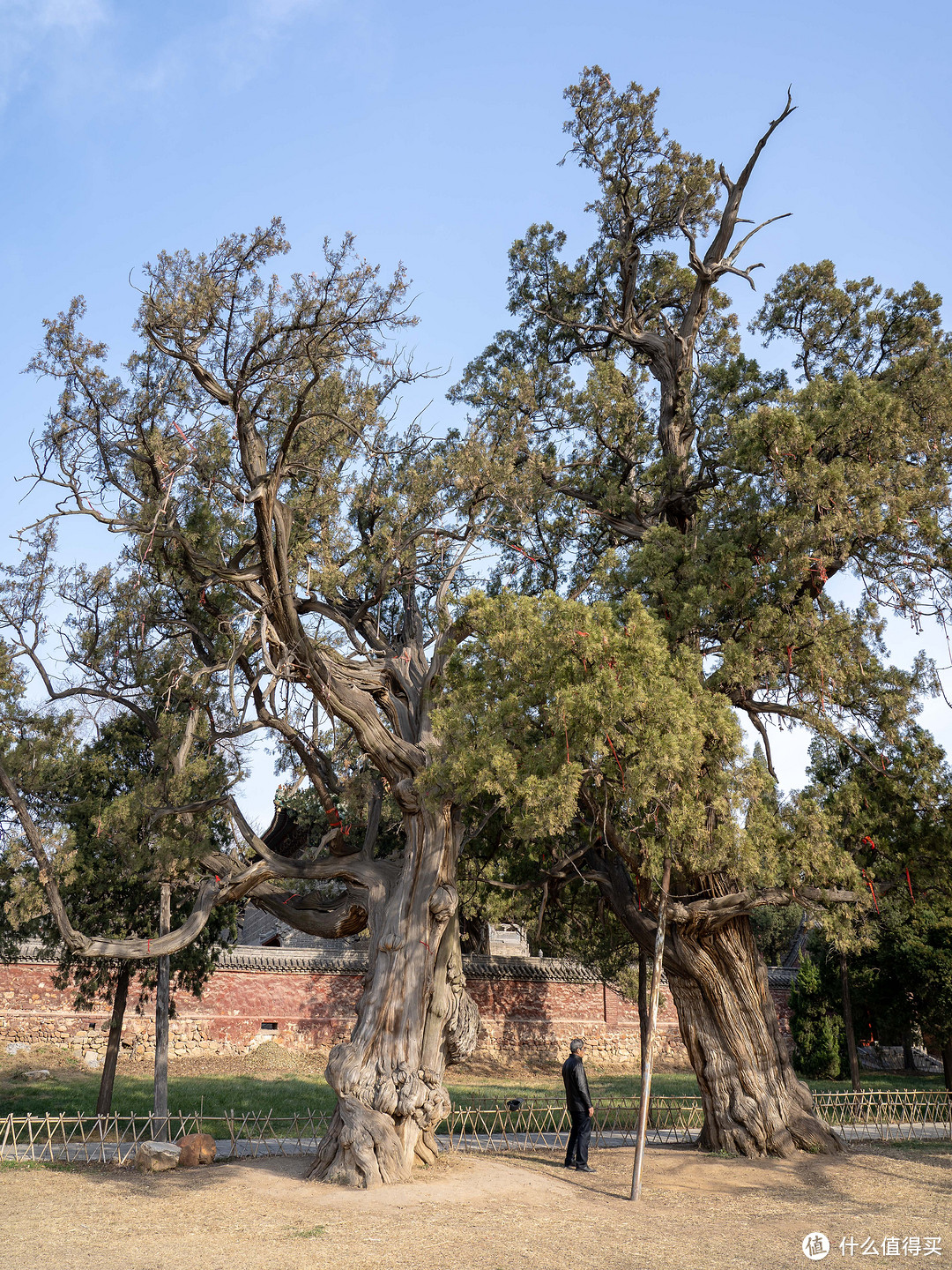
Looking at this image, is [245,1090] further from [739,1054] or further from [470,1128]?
[739,1054]

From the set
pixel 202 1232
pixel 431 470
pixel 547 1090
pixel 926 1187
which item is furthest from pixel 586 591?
pixel 547 1090

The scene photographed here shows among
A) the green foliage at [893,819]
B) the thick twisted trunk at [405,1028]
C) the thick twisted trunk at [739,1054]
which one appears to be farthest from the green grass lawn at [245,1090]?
the green foliage at [893,819]

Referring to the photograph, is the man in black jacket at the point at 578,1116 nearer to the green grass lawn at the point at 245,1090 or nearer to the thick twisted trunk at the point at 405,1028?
the thick twisted trunk at the point at 405,1028

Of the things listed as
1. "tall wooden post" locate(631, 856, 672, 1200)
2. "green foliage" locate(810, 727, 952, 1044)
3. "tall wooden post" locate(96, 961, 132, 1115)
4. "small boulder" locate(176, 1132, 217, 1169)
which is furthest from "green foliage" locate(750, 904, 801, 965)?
"small boulder" locate(176, 1132, 217, 1169)

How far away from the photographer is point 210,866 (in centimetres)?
1081

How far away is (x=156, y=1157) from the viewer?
9.49 m

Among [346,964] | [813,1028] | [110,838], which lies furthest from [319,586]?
[813,1028]

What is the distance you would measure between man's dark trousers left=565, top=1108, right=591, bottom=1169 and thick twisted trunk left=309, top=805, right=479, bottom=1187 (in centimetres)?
133

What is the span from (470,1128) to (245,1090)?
15.7ft

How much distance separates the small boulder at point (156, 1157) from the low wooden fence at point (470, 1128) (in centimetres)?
52

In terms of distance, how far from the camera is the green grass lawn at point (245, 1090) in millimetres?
14383

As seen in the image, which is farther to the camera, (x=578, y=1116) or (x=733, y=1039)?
(x=733, y=1039)

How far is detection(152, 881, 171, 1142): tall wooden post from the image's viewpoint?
10398mm

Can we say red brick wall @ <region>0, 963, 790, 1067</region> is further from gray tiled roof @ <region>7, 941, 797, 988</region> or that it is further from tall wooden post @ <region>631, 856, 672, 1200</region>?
tall wooden post @ <region>631, 856, 672, 1200</region>
